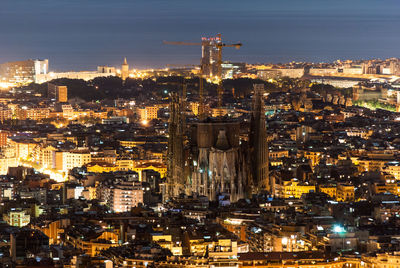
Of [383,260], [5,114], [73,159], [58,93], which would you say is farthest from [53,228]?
[58,93]

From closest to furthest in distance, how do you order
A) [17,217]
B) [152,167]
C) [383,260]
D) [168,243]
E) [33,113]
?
[383,260] < [168,243] < [17,217] < [152,167] < [33,113]

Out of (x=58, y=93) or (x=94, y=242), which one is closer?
(x=94, y=242)

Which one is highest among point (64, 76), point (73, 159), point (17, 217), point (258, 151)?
point (258, 151)

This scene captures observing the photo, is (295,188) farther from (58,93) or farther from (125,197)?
(58,93)

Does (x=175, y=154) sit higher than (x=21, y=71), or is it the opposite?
(x=175, y=154)

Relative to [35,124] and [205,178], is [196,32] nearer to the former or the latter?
[35,124]

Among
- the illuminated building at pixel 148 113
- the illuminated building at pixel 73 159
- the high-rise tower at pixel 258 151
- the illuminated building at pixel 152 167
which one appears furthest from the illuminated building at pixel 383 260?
the illuminated building at pixel 148 113

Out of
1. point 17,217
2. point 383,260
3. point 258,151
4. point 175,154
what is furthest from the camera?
point 175,154
